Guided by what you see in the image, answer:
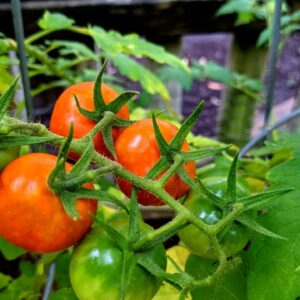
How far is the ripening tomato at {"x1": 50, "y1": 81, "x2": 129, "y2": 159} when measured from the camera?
0.43 metres

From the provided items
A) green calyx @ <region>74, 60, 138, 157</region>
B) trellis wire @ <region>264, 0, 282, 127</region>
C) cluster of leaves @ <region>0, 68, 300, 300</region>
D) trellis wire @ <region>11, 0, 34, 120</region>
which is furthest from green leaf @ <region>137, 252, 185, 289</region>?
trellis wire @ <region>264, 0, 282, 127</region>

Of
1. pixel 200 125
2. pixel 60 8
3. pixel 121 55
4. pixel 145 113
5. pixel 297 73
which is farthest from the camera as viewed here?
pixel 297 73

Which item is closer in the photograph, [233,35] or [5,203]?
[5,203]

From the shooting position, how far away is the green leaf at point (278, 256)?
16.8 inches

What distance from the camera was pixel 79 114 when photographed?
0.43 m

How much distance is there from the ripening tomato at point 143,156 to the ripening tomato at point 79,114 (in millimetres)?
19

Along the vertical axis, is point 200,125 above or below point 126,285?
below

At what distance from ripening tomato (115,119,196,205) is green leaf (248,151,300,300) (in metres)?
0.09

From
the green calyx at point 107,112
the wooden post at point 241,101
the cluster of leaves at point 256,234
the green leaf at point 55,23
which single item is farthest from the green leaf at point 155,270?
the wooden post at point 241,101

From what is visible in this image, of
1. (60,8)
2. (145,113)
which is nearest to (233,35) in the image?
(60,8)

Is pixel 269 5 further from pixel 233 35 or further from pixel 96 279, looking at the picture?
pixel 96 279

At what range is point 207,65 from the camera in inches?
67.8

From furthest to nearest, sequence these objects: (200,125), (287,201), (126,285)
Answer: (200,125), (287,201), (126,285)

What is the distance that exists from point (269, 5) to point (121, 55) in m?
0.57
